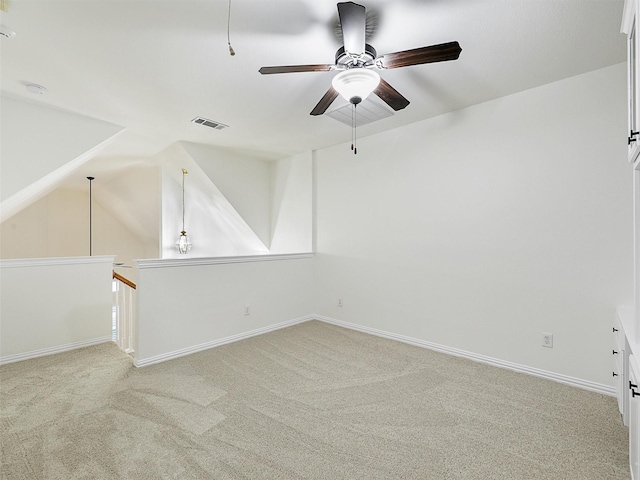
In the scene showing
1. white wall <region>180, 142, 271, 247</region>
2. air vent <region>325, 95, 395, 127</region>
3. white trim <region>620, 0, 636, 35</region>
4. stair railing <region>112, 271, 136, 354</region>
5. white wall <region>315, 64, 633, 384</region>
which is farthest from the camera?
white wall <region>180, 142, 271, 247</region>

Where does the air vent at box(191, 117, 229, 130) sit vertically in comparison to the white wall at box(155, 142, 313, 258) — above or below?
above

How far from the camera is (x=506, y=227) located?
9.40 feet

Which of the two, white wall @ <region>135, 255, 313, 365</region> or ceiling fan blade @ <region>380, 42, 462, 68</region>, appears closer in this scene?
ceiling fan blade @ <region>380, 42, 462, 68</region>

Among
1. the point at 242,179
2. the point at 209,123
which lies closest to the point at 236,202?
the point at 242,179

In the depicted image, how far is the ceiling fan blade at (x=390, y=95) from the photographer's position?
1.99 meters

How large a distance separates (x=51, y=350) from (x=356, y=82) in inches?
156

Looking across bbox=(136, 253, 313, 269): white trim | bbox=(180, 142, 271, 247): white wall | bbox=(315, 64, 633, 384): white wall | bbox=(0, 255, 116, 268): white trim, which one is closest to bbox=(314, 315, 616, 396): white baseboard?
bbox=(315, 64, 633, 384): white wall

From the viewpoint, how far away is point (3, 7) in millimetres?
1670

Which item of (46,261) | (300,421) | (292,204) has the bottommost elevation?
(300,421)

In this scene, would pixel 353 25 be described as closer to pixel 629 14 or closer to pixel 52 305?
pixel 629 14

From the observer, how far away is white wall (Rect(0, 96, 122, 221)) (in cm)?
271

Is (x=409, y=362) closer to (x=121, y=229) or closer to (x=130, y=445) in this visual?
(x=130, y=445)

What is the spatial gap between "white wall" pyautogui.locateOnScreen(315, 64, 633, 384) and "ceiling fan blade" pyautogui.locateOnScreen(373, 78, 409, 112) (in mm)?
1288

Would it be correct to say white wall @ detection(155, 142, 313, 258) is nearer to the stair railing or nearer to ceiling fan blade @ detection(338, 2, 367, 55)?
the stair railing
